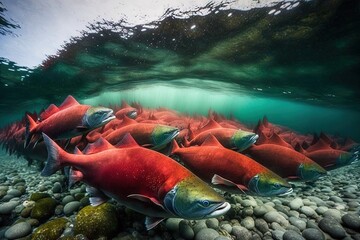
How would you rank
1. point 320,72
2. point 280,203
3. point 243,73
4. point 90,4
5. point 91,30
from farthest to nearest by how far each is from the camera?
point 243,73 < point 320,72 < point 91,30 < point 90,4 < point 280,203

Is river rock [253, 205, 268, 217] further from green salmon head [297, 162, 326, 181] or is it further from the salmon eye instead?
the salmon eye

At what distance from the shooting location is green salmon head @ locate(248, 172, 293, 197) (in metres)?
3.31

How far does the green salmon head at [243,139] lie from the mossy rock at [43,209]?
418 centimetres

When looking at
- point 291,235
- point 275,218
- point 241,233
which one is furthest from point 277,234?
point 241,233

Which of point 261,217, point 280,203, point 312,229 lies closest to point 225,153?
point 261,217

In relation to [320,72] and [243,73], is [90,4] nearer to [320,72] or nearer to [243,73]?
[243,73]

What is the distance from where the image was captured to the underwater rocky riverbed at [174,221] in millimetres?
3541

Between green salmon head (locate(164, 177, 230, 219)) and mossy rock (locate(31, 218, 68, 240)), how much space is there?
243cm

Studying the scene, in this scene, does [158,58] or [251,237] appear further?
Answer: [158,58]

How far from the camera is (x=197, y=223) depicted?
390 cm

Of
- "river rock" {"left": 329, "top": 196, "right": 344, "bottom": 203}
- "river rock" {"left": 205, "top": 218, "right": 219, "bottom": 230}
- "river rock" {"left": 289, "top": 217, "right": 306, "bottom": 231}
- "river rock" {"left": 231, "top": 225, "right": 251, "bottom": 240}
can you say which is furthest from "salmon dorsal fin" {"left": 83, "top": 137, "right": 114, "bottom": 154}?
"river rock" {"left": 329, "top": 196, "right": 344, "bottom": 203}

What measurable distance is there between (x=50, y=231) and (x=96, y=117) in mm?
Answer: 2014

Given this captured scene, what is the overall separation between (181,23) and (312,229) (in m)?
11.1

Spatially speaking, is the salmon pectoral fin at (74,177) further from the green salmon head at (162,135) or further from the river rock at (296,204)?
the river rock at (296,204)
